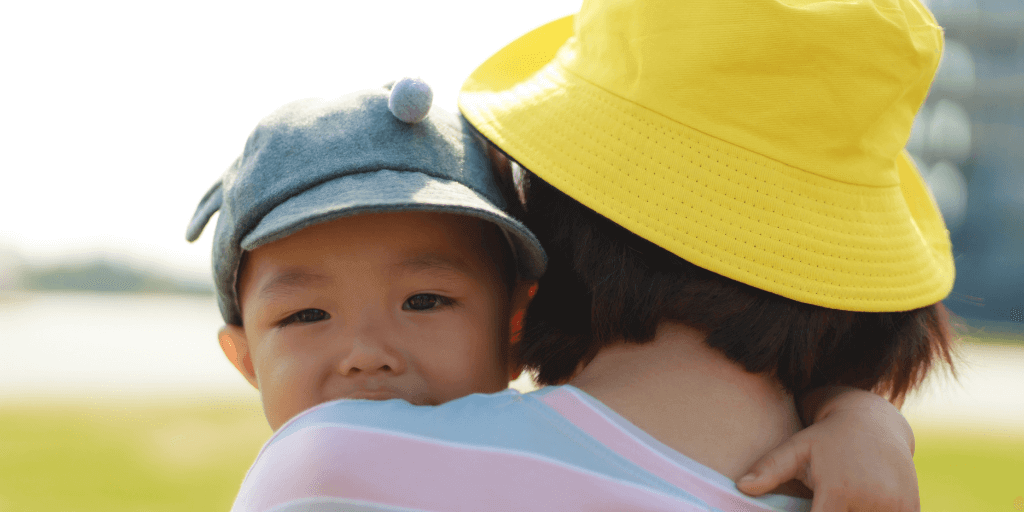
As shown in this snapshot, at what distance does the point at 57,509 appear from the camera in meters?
4.59

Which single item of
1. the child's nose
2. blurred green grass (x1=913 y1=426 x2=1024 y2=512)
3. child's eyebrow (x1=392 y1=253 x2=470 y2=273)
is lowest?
blurred green grass (x1=913 y1=426 x2=1024 y2=512)

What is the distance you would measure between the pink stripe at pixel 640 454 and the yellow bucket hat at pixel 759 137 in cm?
24

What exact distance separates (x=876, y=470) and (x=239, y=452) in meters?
5.70

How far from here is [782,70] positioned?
38.9 inches

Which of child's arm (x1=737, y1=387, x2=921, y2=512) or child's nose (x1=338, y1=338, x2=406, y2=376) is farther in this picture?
child's nose (x1=338, y1=338, x2=406, y2=376)

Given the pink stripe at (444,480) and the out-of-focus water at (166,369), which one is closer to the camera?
the pink stripe at (444,480)


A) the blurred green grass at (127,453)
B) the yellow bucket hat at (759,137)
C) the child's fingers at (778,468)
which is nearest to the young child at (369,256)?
the yellow bucket hat at (759,137)

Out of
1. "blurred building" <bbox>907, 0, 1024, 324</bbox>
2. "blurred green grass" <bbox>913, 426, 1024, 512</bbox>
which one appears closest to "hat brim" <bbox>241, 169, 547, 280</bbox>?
Result: "blurred green grass" <bbox>913, 426, 1024, 512</bbox>

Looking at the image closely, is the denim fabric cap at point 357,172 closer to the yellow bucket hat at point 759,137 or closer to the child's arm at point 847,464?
the yellow bucket hat at point 759,137

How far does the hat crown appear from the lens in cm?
98

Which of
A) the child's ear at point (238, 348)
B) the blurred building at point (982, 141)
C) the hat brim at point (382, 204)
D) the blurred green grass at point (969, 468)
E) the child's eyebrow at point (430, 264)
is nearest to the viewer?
the hat brim at point (382, 204)

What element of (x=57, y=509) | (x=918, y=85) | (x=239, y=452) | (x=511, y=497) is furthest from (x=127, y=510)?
(x=918, y=85)

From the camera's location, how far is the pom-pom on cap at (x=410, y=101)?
1.26 metres

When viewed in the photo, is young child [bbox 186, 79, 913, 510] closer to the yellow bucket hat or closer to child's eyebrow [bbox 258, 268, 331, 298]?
child's eyebrow [bbox 258, 268, 331, 298]
